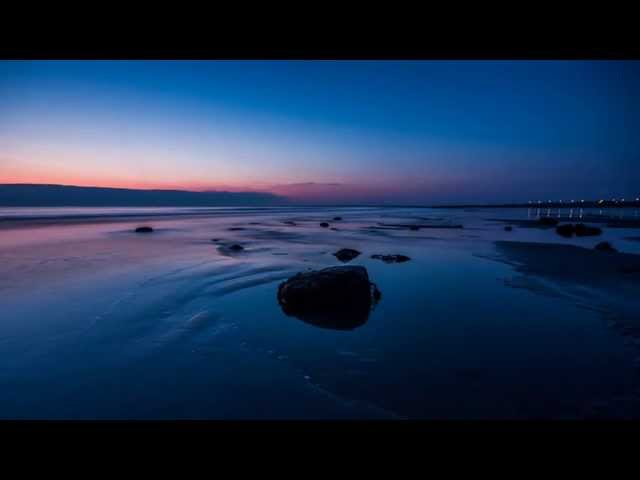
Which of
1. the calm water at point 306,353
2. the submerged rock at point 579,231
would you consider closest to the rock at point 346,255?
the calm water at point 306,353

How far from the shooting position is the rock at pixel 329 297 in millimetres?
5281

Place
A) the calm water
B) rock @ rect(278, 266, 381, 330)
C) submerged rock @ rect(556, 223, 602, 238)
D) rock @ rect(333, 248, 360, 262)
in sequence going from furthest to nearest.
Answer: submerged rock @ rect(556, 223, 602, 238) < rock @ rect(333, 248, 360, 262) < rock @ rect(278, 266, 381, 330) < the calm water

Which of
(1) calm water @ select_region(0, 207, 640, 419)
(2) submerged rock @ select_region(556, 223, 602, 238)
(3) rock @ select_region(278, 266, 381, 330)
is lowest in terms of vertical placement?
(1) calm water @ select_region(0, 207, 640, 419)

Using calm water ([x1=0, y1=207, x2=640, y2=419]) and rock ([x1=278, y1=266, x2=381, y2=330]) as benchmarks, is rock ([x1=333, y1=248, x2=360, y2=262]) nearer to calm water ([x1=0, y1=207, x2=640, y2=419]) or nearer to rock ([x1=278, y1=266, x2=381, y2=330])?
calm water ([x1=0, y1=207, x2=640, y2=419])

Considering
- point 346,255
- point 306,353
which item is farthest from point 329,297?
point 346,255

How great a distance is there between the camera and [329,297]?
5473 mm

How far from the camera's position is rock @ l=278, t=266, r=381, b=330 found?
5.28 meters

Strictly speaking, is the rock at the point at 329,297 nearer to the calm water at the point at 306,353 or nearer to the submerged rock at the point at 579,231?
the calm water at the point at 306,353

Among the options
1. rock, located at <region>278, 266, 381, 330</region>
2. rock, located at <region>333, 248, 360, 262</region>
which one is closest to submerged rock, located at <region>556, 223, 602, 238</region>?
rock, located at <region>333, 248, 360, 262</region>

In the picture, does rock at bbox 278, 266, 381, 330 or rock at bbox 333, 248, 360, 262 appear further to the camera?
→ rock at bbox 333, 248, 360, 262

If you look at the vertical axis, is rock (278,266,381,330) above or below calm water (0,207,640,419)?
above

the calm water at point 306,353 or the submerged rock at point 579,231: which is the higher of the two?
the submerged rock at point 579,231
